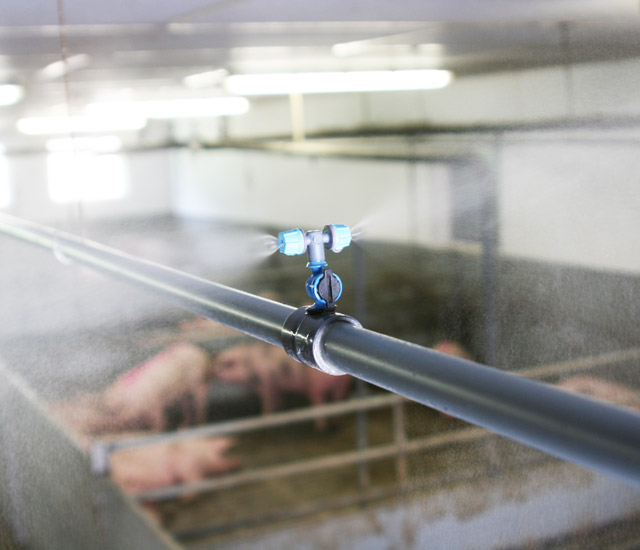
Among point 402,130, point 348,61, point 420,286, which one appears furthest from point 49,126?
point 420,286

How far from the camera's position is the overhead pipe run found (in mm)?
303

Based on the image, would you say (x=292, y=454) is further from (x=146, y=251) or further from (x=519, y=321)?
(x=146, y=251)

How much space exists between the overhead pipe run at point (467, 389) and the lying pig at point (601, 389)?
2494 millimetres

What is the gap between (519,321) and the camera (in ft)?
11.1

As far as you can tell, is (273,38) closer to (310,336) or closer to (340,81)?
(340,81)

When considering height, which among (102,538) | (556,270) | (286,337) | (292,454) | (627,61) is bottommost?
(292,454)

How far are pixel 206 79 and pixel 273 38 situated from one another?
4.11ft

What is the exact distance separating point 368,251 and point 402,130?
785 mm

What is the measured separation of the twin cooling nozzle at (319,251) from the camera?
54 centimetres

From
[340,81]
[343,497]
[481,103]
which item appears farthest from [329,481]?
[340,81]

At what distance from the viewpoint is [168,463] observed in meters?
2.81

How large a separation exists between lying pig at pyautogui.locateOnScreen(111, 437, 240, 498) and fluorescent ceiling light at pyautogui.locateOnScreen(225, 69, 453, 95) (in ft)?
6.02

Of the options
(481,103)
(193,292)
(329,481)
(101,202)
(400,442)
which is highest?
(481,103)

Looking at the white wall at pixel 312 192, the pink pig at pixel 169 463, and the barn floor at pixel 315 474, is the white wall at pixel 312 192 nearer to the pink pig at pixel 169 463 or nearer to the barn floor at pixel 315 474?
the barn floor at pixel 315 474
